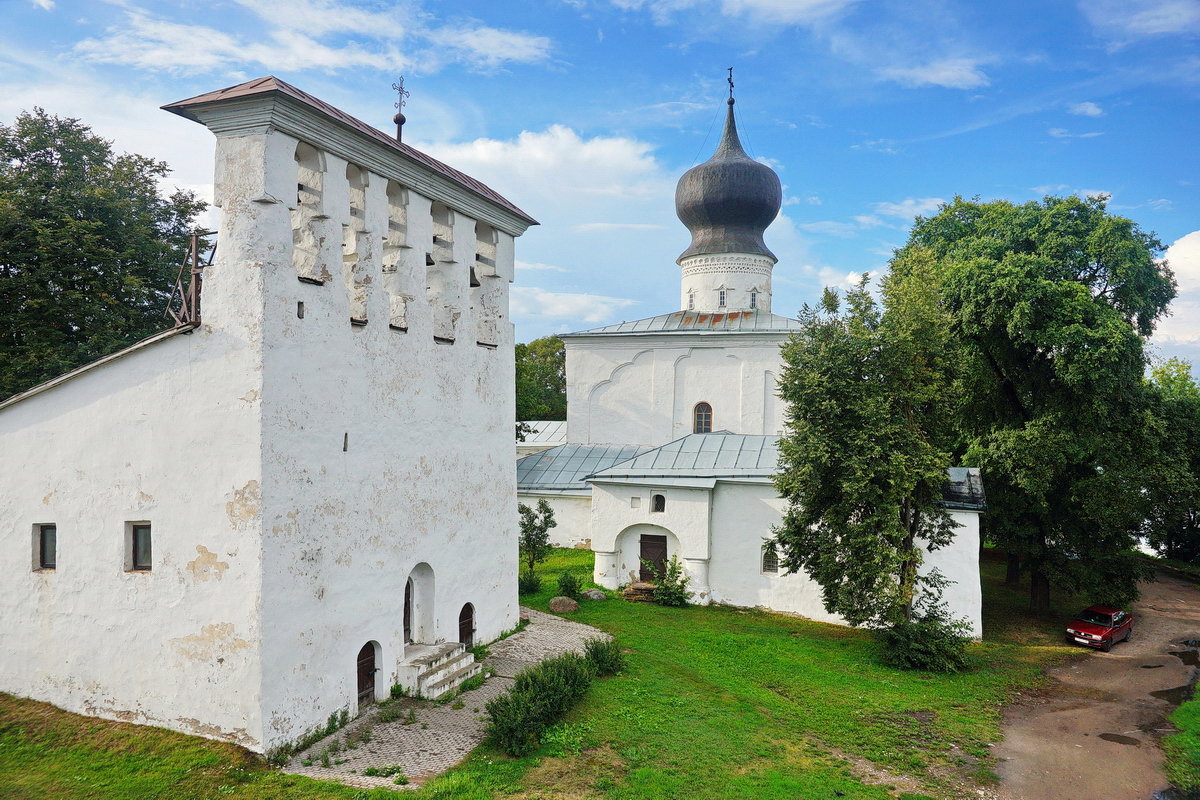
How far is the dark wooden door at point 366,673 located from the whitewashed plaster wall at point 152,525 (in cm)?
207

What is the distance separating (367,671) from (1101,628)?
17.0 meters

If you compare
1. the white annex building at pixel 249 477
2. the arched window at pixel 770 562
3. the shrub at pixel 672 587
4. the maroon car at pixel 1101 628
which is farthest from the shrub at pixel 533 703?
the maroon car at pixel 1101 628

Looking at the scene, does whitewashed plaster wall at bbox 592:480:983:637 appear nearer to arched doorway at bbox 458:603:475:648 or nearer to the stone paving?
arched doorway at bbox 458:603:475:648

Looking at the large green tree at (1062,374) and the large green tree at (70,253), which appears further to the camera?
the large green tree at (1062,374)

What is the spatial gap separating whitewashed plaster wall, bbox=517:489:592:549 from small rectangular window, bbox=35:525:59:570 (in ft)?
52.6

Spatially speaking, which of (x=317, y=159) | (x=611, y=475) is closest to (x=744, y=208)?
(x=611, y=475)

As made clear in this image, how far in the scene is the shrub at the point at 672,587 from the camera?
19328 millimetres

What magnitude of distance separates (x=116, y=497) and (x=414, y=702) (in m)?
4.88

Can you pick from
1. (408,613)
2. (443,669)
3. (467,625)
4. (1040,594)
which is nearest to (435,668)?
(443,669)

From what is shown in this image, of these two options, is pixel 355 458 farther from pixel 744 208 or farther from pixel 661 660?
pixel 744 208

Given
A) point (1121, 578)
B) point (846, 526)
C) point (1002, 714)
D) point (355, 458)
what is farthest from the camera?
point (1121, 578)

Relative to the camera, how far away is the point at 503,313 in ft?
46.1

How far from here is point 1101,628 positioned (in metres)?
17.8

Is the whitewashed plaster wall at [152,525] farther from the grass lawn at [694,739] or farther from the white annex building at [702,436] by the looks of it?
the white annex building at [702,436]
